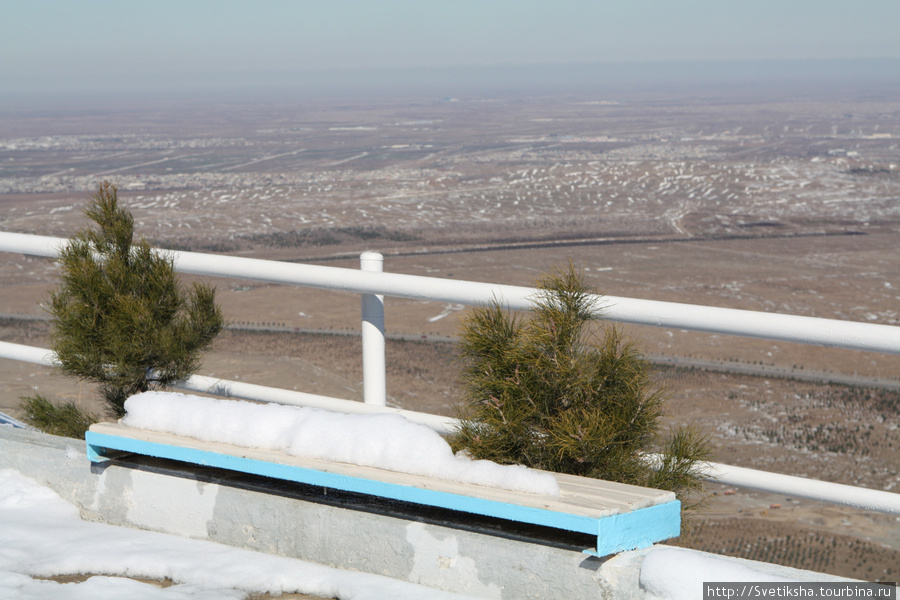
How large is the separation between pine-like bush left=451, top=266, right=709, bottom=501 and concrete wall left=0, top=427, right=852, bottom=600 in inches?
16.1

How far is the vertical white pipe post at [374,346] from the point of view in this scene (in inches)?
159

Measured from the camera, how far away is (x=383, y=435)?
341 cm

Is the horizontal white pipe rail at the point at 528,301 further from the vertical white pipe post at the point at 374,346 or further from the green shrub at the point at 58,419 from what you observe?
the green shrub at the point at 58,419

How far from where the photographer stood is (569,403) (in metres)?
3.44

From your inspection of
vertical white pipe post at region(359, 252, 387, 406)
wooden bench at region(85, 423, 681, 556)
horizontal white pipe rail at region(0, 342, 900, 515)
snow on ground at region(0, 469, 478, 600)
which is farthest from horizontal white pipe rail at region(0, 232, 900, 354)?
snow on ground at region(0, 469, 478, 600)

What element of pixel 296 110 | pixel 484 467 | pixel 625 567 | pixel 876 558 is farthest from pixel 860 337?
pixel 296 110

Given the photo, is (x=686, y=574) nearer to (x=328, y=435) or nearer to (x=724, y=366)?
(x=328, y=435)

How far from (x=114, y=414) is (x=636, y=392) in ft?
8.09

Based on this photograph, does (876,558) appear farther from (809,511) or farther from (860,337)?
(860,337)

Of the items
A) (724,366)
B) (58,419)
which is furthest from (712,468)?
(724,366)

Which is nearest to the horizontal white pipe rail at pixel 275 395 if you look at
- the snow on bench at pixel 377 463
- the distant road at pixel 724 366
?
the snow on bench at pixel 377 463

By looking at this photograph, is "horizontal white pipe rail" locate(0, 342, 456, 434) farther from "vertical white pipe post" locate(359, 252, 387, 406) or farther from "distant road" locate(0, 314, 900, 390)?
Result: "distant road" locate(0, 314, 900, 390)

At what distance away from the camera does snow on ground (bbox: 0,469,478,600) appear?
10.6 feet

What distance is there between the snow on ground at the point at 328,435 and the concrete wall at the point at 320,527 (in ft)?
0.49
